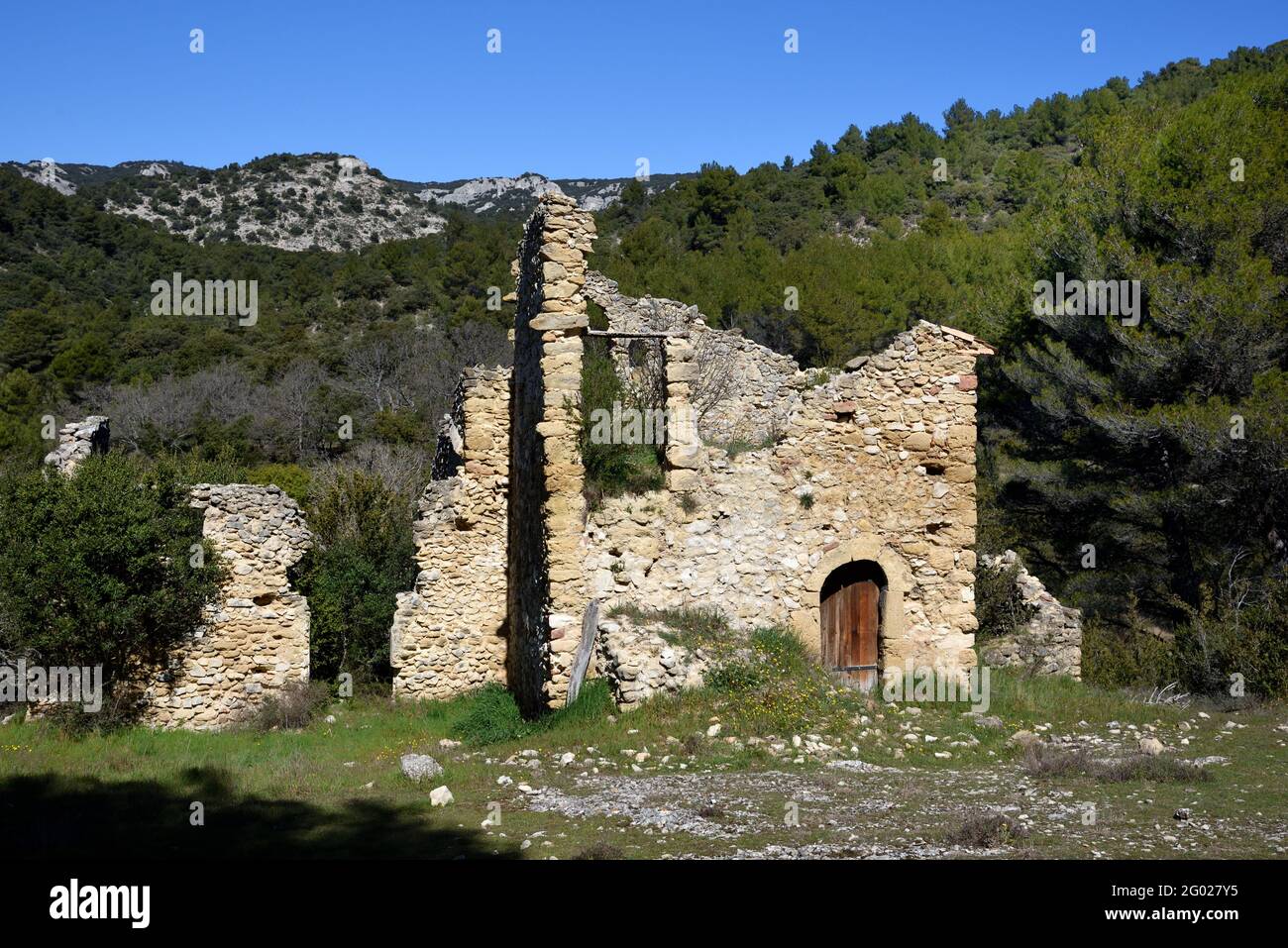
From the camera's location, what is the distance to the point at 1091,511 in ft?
69.1

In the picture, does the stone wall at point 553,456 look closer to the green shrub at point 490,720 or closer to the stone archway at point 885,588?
the green shrub at point 490,720

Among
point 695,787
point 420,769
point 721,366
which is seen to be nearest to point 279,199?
point 721,366

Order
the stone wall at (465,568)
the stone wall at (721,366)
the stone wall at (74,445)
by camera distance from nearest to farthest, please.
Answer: the stone wall at (465,568) < the stone wall at (74,445) < the stone wall at (721,366)

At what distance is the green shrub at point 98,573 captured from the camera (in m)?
11.9

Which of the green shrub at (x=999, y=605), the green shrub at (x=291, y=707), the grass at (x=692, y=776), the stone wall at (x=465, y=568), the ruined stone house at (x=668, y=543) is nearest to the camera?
the grass at (x=692, y=776)

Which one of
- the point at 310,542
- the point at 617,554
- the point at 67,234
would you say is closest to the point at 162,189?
the point at 67,234

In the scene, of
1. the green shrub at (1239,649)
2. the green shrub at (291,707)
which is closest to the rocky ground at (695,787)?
the green shrub at (291,707)

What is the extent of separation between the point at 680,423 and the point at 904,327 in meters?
23.9

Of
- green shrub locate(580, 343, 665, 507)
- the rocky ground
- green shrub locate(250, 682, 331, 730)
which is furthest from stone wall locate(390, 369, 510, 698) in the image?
green shrub locate(580, 343, 665, 507)

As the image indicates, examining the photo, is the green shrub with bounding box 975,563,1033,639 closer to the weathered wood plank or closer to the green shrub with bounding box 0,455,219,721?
the weathered wood plank

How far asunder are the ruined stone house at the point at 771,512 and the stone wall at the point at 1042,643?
2157 mm

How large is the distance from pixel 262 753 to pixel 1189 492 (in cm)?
1614

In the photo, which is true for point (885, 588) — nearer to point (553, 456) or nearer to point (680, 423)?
point (680, 423)
